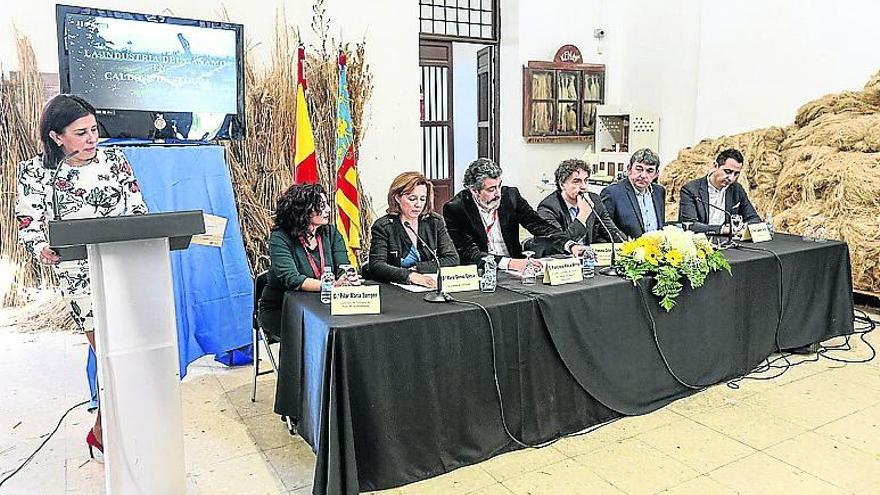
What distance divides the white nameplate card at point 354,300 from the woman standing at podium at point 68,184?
855mm

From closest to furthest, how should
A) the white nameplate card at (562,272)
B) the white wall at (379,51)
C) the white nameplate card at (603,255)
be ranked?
the white nameplate card at (562,272) → the white nameplate card at (603,255) → the white wall at (379,51)

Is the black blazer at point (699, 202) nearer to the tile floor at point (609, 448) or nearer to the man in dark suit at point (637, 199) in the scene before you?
the man in dark suit at point (637, 199)

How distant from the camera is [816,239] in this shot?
3854 millimetres

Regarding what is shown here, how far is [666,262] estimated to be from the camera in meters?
2.90

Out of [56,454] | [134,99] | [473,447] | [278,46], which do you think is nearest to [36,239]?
[56,454]

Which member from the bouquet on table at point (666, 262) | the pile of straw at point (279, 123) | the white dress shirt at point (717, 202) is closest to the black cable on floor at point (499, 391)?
the bouquet on table at point (666, 262)

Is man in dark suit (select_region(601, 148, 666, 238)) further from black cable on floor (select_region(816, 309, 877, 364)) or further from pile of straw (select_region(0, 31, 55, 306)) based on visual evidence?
pile of straw (select_region(0, 31, 55, 306))

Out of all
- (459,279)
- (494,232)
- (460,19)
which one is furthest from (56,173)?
(460,19)

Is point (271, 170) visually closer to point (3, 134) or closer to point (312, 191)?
point (3, 134)

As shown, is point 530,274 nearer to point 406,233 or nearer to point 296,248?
point 406,233

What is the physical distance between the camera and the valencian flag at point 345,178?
14.3 feet

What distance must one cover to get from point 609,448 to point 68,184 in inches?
89.0

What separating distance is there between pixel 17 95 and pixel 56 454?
245 cm

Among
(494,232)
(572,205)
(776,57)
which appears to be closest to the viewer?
(494,232)
